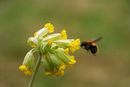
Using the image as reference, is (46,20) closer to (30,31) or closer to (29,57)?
(30,31)

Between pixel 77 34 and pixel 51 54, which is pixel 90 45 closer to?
pixel 51 54

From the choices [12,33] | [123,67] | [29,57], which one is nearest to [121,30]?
[123,67]

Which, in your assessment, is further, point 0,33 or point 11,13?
point 11,13

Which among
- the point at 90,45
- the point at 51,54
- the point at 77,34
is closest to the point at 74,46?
the point at 51,54

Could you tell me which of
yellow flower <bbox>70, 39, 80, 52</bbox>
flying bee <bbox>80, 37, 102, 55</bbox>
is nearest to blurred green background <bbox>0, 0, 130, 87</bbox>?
flying bee <bbox>80, 37, 102, 55</bbox>

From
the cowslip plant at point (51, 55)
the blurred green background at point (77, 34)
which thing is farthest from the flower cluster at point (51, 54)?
the blurred green background at point (77, 34)

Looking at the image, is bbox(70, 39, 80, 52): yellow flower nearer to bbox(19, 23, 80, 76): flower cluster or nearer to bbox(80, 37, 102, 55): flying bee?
bbox(19, 23, 80, 76): flower cluster
